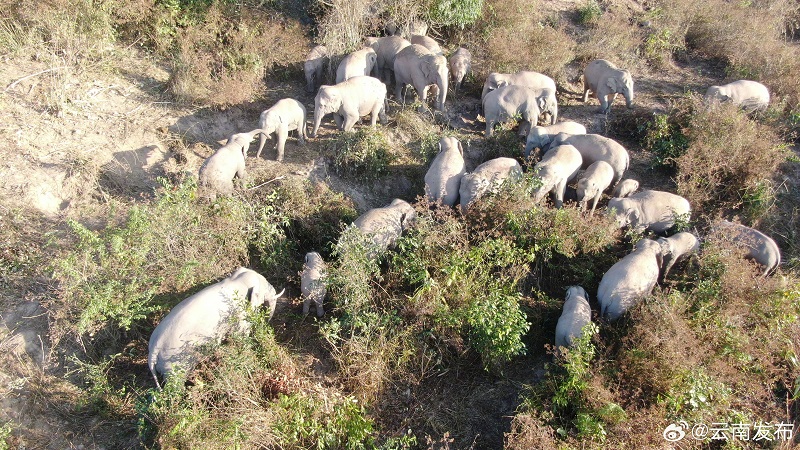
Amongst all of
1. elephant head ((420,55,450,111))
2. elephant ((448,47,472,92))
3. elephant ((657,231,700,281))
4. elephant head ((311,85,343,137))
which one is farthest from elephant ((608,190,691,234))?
elephant head ((311,85,343,137))

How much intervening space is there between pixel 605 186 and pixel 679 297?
8.80 ft

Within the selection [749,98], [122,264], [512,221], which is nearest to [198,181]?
[122,264]

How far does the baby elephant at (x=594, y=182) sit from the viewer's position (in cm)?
845

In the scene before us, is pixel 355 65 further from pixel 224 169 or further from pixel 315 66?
pixel 224 169

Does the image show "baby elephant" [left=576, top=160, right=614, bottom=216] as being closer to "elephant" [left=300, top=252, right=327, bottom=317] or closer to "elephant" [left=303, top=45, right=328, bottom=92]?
"elephant" [left=300, top=252, right=327, bottom=317]

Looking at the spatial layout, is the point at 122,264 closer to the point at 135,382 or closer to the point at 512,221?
the point at 135,382

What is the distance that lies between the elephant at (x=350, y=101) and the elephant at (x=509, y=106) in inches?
80.2

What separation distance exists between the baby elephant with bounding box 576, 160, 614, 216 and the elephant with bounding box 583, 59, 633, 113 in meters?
2.92

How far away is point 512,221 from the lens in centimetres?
763

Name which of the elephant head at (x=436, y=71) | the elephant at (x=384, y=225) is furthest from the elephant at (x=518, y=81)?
the elephant at (x=384, y=225)

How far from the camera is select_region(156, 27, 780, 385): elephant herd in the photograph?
618cm

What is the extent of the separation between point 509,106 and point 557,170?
2.04m

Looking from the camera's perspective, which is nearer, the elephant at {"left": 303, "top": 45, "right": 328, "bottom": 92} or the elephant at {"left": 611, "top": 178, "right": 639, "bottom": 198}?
the elephant at {"left": 611, "top": 178, "right": 639, "bottom": 198}

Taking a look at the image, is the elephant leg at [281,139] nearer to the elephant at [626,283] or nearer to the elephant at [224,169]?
the elephant at [224,169]
